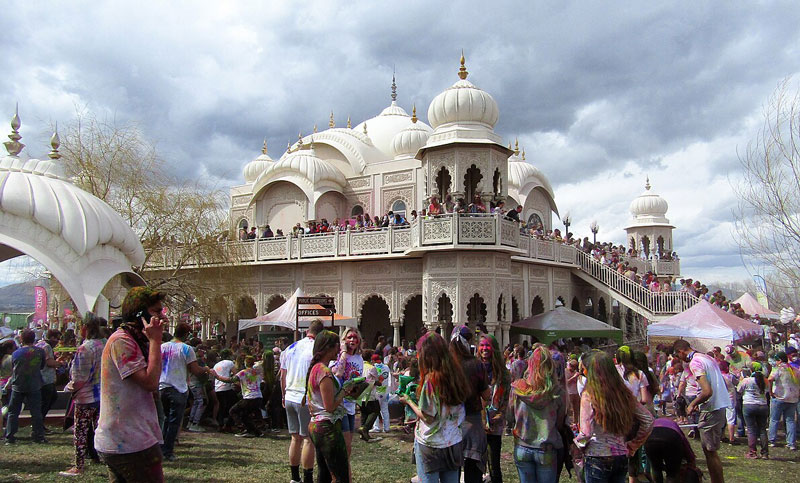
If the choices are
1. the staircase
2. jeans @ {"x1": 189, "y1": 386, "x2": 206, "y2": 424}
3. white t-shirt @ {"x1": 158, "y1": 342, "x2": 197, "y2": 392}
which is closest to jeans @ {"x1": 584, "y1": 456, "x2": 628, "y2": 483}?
white t-shirt @ {"x1": 158, "y1": 342, "x2": 197, "y2": 392}

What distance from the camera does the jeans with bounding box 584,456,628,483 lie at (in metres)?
4.37

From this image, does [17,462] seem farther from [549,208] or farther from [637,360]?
[549,208]

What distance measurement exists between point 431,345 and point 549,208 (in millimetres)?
26420

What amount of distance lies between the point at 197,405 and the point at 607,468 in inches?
301

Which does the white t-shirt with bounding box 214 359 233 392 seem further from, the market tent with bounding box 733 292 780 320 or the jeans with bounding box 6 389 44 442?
the market tent with bounding box 733 292 780 320

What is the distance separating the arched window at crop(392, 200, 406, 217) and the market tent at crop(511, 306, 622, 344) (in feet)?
25.5

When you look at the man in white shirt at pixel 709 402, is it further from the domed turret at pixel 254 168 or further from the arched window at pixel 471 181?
the domed turret at pixel 254 168

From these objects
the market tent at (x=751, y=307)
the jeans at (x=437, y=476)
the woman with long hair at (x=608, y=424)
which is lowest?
the jeans at (x=437, y=476)

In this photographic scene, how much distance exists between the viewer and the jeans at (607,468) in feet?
14.3

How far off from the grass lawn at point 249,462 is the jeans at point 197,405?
1.05 feet

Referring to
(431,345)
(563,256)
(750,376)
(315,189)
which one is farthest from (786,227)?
(315,189)

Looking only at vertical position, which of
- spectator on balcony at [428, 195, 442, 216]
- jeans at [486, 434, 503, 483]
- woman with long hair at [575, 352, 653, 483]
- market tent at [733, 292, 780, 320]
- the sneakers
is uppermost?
spectator on balcony at [428, 195, 442, 216]

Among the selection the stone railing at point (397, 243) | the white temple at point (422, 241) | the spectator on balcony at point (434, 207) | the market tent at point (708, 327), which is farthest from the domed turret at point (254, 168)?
the market tent at point (708, 327)

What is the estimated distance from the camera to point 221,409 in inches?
406
